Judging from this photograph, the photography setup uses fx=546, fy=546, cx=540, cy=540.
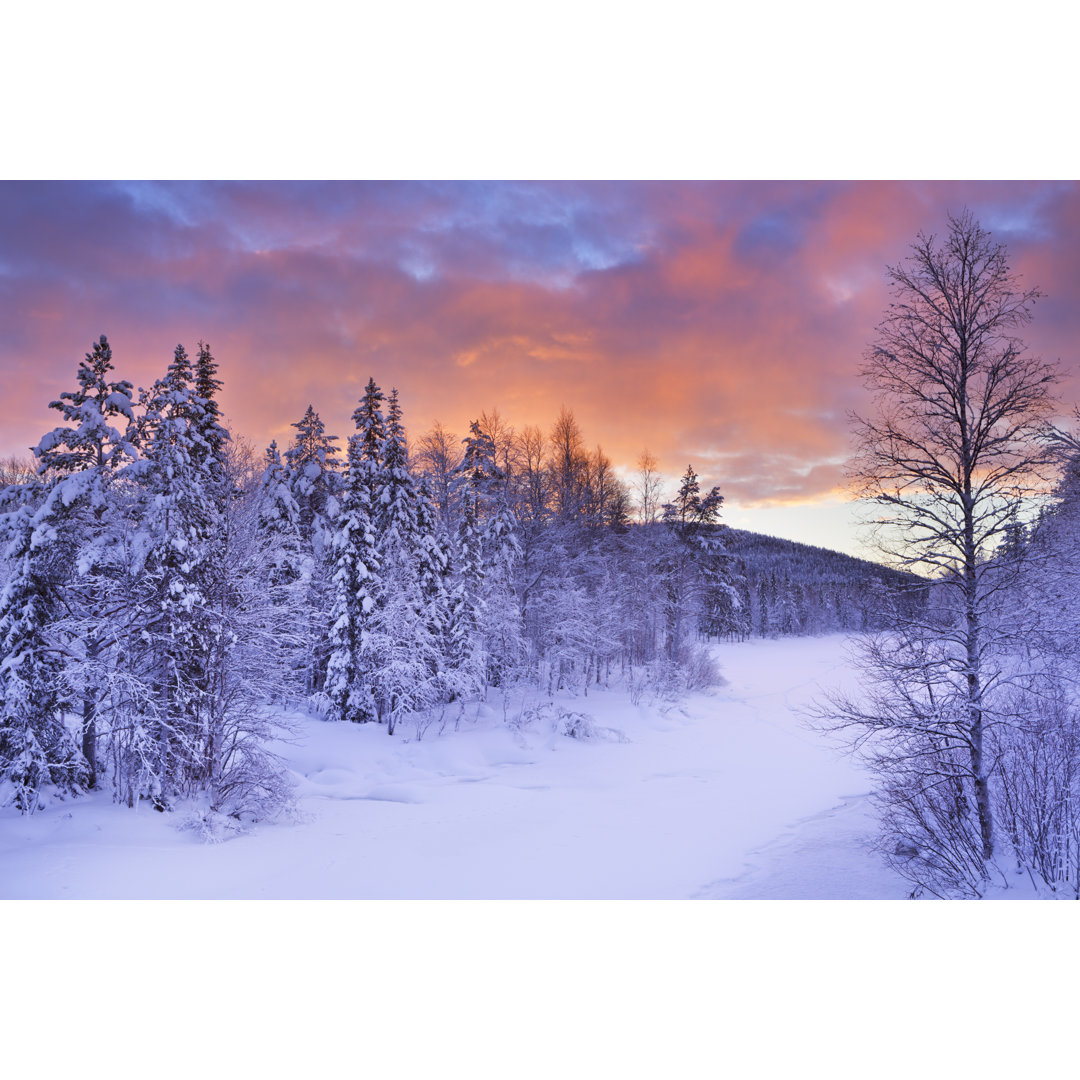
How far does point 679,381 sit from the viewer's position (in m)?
8.83

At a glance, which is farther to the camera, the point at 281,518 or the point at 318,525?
the point at 318,525

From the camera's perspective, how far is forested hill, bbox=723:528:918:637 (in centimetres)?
700

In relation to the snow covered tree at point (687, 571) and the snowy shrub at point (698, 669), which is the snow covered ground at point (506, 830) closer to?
the snowy shrub at point (698, 669)

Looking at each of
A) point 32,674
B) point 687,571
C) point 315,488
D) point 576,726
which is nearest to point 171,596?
point 32,674

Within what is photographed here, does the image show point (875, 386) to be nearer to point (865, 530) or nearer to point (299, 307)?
point (865, 530)

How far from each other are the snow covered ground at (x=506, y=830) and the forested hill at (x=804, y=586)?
8.53 feet

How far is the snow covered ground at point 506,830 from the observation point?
6484mm

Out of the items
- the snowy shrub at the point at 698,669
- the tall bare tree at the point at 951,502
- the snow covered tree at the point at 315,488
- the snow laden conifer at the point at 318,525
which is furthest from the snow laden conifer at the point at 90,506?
the snowy shrub at the point at 698,669

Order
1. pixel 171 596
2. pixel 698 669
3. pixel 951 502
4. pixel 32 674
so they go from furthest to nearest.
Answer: pixel 698 669
pixel 171 596
pixel 32 674
pixel 951 502

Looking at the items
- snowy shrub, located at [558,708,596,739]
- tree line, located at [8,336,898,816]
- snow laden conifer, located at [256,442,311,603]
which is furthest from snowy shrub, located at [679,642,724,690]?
snow laden conifer, located at [256,442,311,603]

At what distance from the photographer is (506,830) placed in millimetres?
9242

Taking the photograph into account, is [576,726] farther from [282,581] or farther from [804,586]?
[804,586]

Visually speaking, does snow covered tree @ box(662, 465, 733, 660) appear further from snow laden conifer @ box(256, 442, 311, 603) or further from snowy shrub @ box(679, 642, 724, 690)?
snow laden conifer @ box(256, 442, 311, 603)

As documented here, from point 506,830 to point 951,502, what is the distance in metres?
8.15
